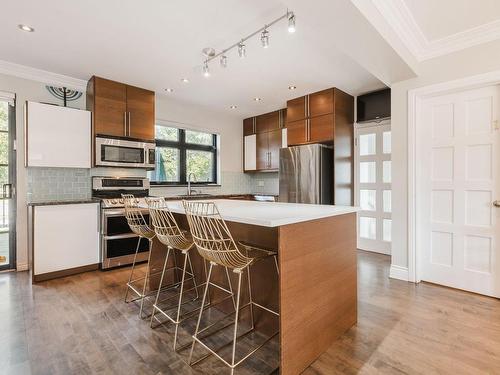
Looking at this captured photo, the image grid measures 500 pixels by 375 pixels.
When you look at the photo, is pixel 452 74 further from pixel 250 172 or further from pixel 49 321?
pixel 49 321

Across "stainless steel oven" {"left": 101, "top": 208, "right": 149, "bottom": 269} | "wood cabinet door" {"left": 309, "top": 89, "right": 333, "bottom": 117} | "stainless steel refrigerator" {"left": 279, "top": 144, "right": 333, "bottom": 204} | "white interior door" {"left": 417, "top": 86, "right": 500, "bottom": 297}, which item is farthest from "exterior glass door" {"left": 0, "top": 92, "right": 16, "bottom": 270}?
"white interior door" {"left": 417, "top": 86, "right": 500, "bottom": 297}

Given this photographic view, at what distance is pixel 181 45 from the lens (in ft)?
8.96

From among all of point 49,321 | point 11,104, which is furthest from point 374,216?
point 11,104

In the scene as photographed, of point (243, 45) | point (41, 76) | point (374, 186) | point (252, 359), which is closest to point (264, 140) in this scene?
point (374, 186)

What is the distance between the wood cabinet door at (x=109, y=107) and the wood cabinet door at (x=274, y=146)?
8.55 feet

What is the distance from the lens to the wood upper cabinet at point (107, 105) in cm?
352

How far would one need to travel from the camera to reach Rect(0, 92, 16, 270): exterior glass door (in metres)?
3.34

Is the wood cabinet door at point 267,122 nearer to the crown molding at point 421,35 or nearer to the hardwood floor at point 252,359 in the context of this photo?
the crown molding at point 421,35

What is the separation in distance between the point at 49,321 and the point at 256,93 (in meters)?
3.70

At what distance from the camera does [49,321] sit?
2.15m

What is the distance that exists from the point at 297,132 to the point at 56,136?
3372 millimetres

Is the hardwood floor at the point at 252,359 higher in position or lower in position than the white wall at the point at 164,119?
lower

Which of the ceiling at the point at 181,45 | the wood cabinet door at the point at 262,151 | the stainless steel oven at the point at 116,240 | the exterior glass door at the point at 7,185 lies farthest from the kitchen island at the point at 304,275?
the wood cabinet door at the point at 262,151

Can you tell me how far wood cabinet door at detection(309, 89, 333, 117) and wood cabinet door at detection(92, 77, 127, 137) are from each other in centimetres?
277
